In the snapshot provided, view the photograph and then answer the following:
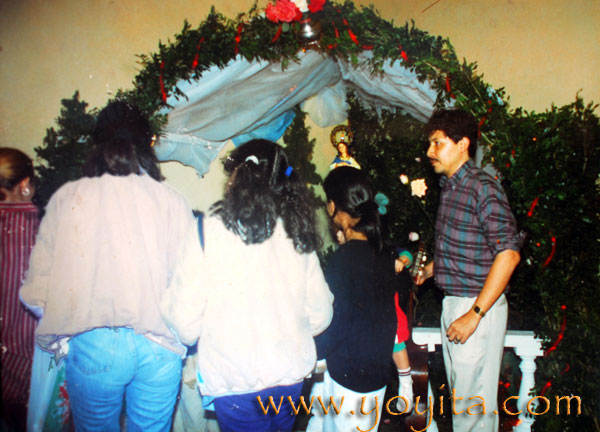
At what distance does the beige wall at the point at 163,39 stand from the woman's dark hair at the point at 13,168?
92 mm

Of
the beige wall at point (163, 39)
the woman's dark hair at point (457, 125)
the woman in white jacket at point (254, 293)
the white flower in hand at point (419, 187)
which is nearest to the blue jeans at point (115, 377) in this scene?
the woman in white jacket at point (254, 293)

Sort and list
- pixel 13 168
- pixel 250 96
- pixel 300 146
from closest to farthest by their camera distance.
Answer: pixel 13 168 → pixel 250 96 → pixel 300 146

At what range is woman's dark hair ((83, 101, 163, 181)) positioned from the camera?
74.8 inches

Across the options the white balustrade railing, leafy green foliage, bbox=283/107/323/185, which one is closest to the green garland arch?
the white balustrade railing

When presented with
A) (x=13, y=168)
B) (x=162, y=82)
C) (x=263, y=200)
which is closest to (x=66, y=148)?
(x=13, y=168)

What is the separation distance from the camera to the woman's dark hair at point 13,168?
2.24 meters

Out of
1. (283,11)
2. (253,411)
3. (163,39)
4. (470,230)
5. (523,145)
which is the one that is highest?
(283,11)

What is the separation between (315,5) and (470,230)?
6.00 feet

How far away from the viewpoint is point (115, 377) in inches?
70.9

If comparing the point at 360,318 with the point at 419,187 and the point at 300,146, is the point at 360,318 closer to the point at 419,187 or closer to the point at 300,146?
the point at 419,187

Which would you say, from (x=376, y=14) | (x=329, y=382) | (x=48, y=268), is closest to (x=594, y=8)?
(x=376, y=14)

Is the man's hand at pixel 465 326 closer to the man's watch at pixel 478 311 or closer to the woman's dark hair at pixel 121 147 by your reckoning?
the man's watch at pixel 478 311

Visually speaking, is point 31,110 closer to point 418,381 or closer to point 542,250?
point 418,381

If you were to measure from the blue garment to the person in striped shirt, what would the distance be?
124cm
